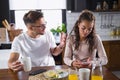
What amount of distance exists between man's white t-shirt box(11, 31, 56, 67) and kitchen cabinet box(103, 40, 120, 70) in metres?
1.94

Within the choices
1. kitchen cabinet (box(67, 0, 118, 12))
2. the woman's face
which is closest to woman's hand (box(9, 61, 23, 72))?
the woman's face

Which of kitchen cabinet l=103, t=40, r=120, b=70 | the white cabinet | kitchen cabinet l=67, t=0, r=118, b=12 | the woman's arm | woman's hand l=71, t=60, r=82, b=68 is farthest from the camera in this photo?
the white cabinet

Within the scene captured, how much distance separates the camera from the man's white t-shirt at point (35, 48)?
2.32 meters

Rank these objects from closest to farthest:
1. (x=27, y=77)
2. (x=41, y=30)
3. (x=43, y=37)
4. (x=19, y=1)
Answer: (x=27, y=77), (x=41, y=30), (x=43, y=37), (x=19, y=1)

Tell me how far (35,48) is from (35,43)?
5 cm

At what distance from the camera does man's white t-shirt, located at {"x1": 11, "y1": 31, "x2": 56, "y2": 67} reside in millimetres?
2316

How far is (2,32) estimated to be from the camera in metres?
4.15

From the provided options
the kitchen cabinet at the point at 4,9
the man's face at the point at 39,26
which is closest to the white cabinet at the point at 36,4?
the kitchen cabinet at the point at 4,9

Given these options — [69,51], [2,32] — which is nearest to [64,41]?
[69,51]

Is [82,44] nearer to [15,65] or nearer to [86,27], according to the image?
[86,27]

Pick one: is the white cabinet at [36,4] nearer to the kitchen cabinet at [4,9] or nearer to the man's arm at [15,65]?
the kitchen cabinet at [4,9]

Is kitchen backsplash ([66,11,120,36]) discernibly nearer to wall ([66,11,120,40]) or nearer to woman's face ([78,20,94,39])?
wall ([66,11,120,40])

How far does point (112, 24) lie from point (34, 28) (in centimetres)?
280

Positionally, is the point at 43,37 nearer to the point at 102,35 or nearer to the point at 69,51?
the point at 69,51
